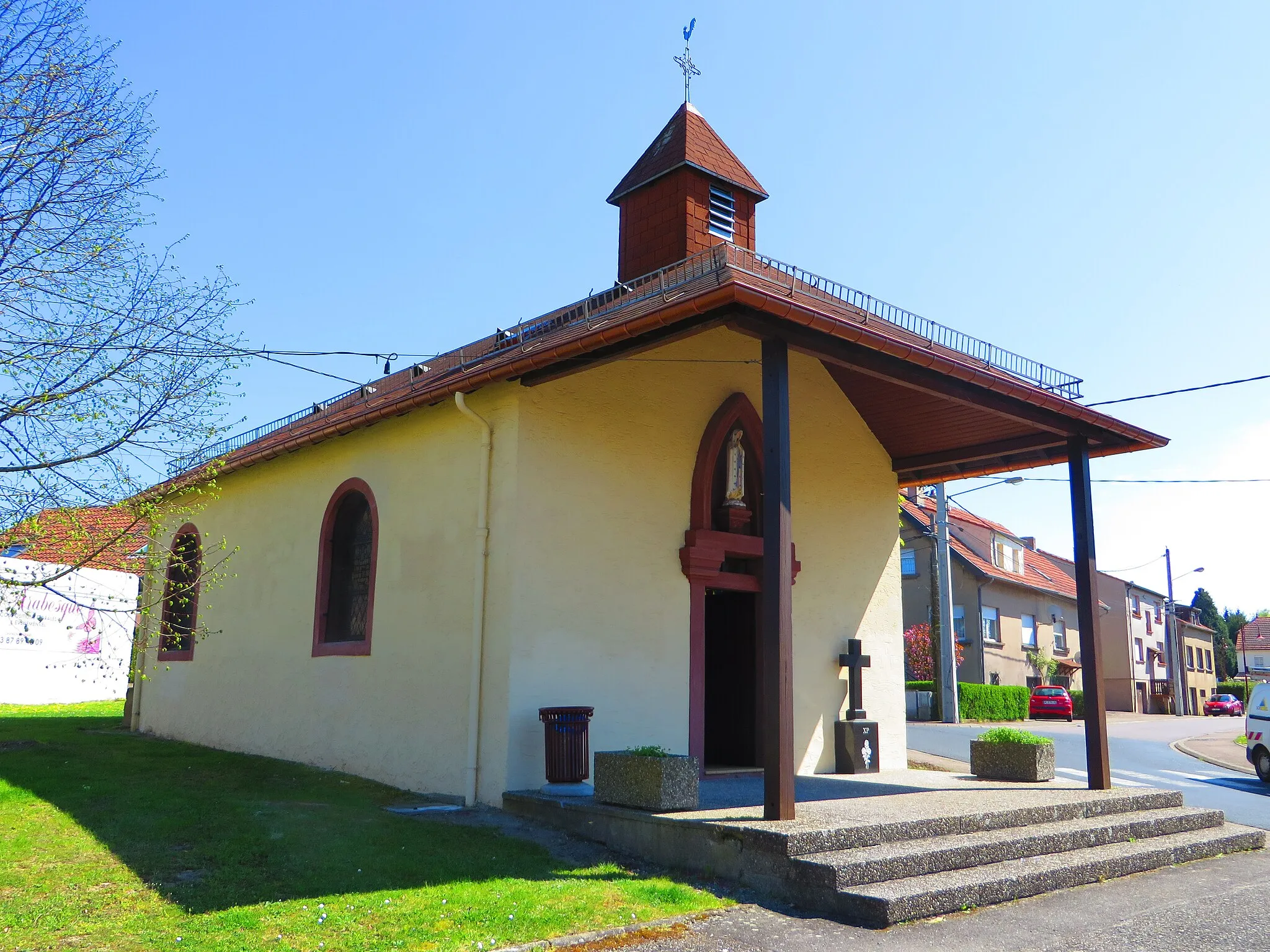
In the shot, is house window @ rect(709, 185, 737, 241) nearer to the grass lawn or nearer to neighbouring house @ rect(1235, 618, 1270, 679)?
the grass lawn

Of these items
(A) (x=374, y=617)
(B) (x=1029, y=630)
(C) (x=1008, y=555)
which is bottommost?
(A) (x=374, y=617)

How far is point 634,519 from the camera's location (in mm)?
10547

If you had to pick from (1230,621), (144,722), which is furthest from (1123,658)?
(1230,621)

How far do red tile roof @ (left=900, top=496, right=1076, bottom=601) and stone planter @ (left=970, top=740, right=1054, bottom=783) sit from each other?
20451 millimetres

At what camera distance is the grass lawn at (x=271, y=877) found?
5586mm

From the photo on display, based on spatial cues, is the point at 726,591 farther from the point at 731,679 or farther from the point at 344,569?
the point at 344,569

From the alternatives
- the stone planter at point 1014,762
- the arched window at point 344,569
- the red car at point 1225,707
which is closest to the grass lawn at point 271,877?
the arched window at point 344,569

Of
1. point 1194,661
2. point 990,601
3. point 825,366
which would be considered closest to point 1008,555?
point 990,601

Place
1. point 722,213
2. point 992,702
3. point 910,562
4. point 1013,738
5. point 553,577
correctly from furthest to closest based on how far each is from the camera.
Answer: point 910,562
point 992,702
point 722,213
point 1013,738
point 553,577

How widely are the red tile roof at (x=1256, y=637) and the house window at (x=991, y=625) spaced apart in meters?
53.8

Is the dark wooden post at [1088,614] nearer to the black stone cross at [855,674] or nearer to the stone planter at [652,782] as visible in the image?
the black stone cross at [855,674]

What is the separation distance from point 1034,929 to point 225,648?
12.0m

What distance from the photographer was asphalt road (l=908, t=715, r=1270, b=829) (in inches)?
522

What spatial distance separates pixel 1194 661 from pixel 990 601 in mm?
30679
